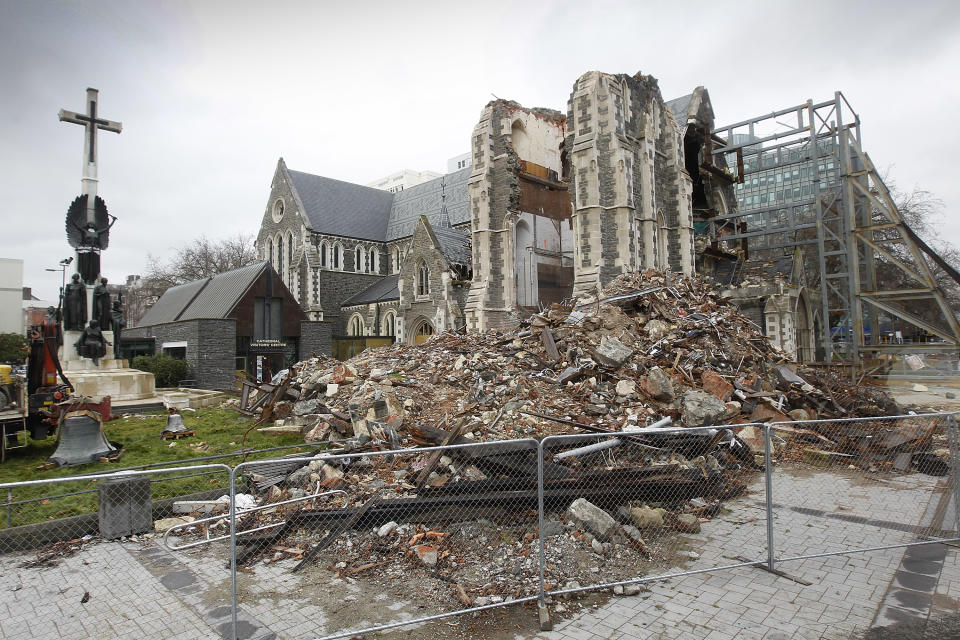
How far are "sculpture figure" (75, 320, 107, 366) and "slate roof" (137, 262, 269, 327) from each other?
656cm

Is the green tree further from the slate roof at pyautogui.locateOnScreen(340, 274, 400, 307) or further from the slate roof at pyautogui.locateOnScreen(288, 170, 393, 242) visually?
the slate roof at pyautogui.locateOnScreen(340, 274, 400, 307)

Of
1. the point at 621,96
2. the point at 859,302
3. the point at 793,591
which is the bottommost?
the point at 793,591

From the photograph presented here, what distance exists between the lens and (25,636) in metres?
3.72

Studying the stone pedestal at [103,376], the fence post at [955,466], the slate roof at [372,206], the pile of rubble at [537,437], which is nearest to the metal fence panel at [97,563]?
the pile of rubble at [537,437]

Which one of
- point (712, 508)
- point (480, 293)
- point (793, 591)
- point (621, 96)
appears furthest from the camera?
point (480, 293)

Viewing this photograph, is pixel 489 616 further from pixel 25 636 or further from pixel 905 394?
pixel 905 394

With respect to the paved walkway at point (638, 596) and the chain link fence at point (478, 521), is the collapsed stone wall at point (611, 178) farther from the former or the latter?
the paved walkway at point (638, 596)

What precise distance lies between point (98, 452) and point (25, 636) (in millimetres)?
5614

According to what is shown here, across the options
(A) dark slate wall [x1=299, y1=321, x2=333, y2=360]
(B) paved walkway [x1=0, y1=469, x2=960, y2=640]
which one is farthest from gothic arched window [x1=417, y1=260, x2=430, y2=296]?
(B) paved walkway [x1=0, y1=469, x2=960, y2=640]

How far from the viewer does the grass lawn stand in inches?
246

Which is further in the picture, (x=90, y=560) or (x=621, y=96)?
(x=621, y=96)

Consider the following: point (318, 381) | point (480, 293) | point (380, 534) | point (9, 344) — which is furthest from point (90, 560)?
point (9, 344)

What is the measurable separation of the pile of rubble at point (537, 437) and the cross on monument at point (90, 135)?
6.99 m

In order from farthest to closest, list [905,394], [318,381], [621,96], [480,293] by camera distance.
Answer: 1. [480,293]
2. [621,96]
3. [905,394]
4. [318,381]
